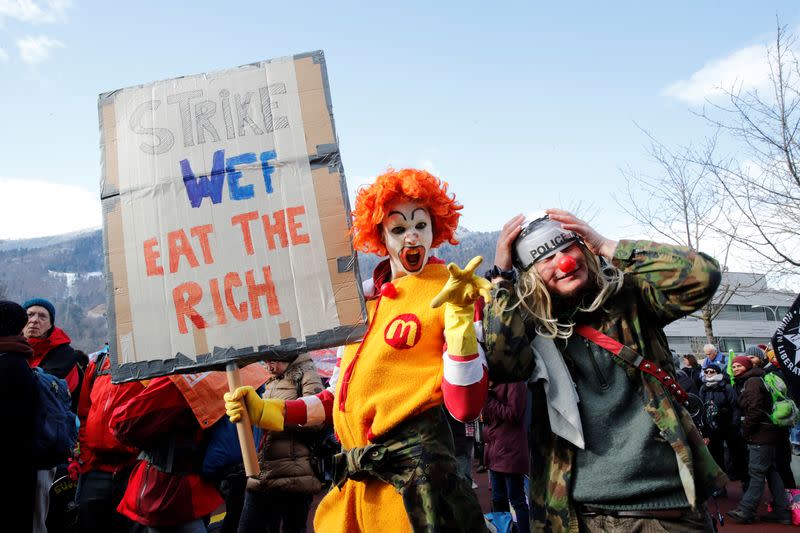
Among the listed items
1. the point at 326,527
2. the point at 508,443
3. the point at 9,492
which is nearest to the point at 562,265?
the point at 326,527

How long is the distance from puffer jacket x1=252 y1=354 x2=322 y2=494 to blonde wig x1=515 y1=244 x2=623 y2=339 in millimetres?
2792

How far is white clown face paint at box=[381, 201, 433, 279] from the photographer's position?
2.90m

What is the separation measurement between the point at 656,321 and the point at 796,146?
982 centimetres

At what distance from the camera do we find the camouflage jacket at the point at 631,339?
2.27 meters

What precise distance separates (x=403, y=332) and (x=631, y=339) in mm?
902

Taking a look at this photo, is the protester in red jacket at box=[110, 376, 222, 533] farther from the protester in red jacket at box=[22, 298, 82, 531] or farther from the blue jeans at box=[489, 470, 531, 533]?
the blue jeans at box=[489, 470, 531, 533]

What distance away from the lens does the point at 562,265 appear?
2.50 metres

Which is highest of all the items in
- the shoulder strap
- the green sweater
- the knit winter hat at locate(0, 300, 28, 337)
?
the knit winter hat at locate(0, 300, 28, 337)

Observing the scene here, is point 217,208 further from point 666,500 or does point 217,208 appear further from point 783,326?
point 783,326

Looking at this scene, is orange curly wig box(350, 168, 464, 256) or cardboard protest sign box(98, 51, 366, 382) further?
orange curly wig box(350, 168, 464, 256)

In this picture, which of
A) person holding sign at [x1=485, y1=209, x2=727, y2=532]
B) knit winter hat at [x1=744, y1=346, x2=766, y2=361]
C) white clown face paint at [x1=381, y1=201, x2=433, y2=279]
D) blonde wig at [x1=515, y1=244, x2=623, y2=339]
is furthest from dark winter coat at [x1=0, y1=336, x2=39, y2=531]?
knit winter hat at [x1=744, y1=346, x2=766, y2=361]

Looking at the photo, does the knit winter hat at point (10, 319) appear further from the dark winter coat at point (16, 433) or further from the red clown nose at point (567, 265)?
the red clown nose at point (567, 265)

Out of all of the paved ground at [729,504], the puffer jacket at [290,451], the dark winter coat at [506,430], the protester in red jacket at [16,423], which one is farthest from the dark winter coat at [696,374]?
the protester in red jacket at [16,423]

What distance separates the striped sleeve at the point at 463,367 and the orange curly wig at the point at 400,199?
710mm
